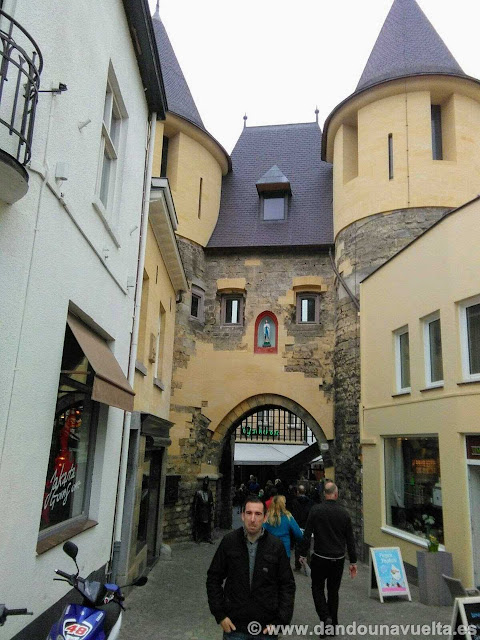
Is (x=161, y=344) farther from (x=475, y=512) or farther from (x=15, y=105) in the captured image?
(x=15, y=105)

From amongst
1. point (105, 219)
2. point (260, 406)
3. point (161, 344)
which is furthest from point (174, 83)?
point (105, 219)

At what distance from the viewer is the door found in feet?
24.5

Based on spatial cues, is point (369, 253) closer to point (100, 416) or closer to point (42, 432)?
point (100, 416)

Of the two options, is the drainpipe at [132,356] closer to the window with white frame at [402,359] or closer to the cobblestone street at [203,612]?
the cobblestone street at [203,612]

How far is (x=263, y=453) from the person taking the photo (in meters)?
26.2

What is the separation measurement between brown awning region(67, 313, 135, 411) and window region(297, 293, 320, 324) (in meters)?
10.1

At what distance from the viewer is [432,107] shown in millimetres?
14570

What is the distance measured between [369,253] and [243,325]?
4281 millimetres

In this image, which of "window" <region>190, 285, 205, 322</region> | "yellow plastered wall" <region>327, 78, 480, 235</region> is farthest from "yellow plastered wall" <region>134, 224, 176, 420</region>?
"yellow plastered wall" <region>327, 78, 480, 235</region>

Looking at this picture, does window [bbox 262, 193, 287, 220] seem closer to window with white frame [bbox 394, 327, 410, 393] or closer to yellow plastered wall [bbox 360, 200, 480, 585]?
yellow plastered wall [bbox 360, 200, 480, 585]

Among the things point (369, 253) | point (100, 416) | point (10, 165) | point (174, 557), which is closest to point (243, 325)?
point (369, 253)

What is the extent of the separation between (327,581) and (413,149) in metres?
11.0

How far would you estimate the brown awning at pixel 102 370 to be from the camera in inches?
194

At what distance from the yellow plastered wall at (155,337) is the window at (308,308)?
3.85 metres
